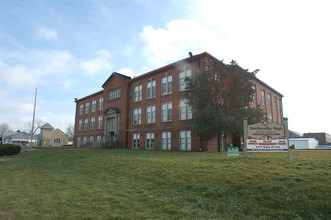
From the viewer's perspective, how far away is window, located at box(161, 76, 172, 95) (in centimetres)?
3152

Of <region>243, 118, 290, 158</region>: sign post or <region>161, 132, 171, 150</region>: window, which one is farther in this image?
<region>161, 132, 171, 150</region>: window

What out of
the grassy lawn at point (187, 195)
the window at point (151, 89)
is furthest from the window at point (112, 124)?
the grassy lawn at point (187, 195)

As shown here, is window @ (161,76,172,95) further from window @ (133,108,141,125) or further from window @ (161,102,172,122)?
window @ (133,108,141,125)

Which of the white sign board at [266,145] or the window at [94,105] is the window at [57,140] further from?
the white sign board at [266,145]

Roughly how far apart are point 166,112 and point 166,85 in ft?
10.8

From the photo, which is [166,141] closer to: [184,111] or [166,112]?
[166,112]

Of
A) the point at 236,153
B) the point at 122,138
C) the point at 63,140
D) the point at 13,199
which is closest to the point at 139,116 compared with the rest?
the point at 122,138

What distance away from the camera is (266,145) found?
45.0 ft

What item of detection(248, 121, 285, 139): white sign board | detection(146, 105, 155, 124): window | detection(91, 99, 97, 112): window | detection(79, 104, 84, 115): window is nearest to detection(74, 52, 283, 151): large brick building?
detection(146, 105, 155, 124): window

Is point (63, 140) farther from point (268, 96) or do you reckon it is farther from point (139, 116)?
point (268, 96)

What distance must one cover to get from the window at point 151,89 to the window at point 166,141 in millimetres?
5651

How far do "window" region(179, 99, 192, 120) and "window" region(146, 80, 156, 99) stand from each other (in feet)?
18.2

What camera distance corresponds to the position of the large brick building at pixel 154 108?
1137 inches

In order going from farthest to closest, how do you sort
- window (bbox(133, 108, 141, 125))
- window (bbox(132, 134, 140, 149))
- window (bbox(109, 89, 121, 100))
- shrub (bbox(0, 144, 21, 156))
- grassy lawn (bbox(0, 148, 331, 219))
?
window (bbox(109, 89, 121, 100))
window (bbox(133, 108, 141, 125))
window (bbox(132, 134, 140, 149))
shrub (bbox(0, 144, 21, 156))
grassy lawn (bbox(0, 148, 331, 219))
